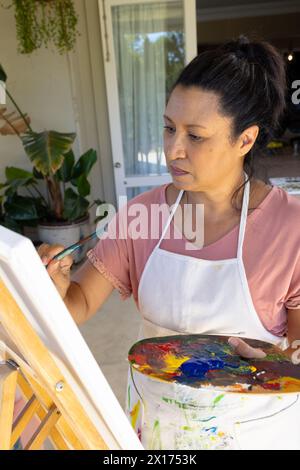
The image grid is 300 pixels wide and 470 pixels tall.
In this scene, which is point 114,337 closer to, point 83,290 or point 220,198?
point 83,290

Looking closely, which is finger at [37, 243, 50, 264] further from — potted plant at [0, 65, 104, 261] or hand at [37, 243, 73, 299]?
potted plant at [0, 65, 104, 261]

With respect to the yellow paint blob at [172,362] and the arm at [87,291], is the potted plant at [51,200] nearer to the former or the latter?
the arm at [87,291]

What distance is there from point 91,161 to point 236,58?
7.95ft

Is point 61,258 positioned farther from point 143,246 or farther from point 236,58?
point 236,58

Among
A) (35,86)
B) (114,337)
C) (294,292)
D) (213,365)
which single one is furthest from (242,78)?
(35,86)

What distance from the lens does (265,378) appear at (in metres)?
0.68

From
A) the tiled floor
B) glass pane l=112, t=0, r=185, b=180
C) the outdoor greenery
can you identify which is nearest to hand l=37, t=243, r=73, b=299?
the tiled floor

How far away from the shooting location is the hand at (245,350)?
724 mm

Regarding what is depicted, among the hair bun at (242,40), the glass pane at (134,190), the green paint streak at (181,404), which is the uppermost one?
the hair bun at (242,40)

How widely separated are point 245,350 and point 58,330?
1.33 feet

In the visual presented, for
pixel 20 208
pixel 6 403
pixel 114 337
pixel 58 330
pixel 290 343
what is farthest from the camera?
pixel 20 208

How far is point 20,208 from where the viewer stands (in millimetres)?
3039

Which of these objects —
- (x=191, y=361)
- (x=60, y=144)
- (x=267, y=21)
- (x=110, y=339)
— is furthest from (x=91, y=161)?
(x=267, y=21)

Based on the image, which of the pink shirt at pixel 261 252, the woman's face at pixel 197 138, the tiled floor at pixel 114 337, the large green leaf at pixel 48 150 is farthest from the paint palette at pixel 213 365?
the large green leaf at pixel 48 150
